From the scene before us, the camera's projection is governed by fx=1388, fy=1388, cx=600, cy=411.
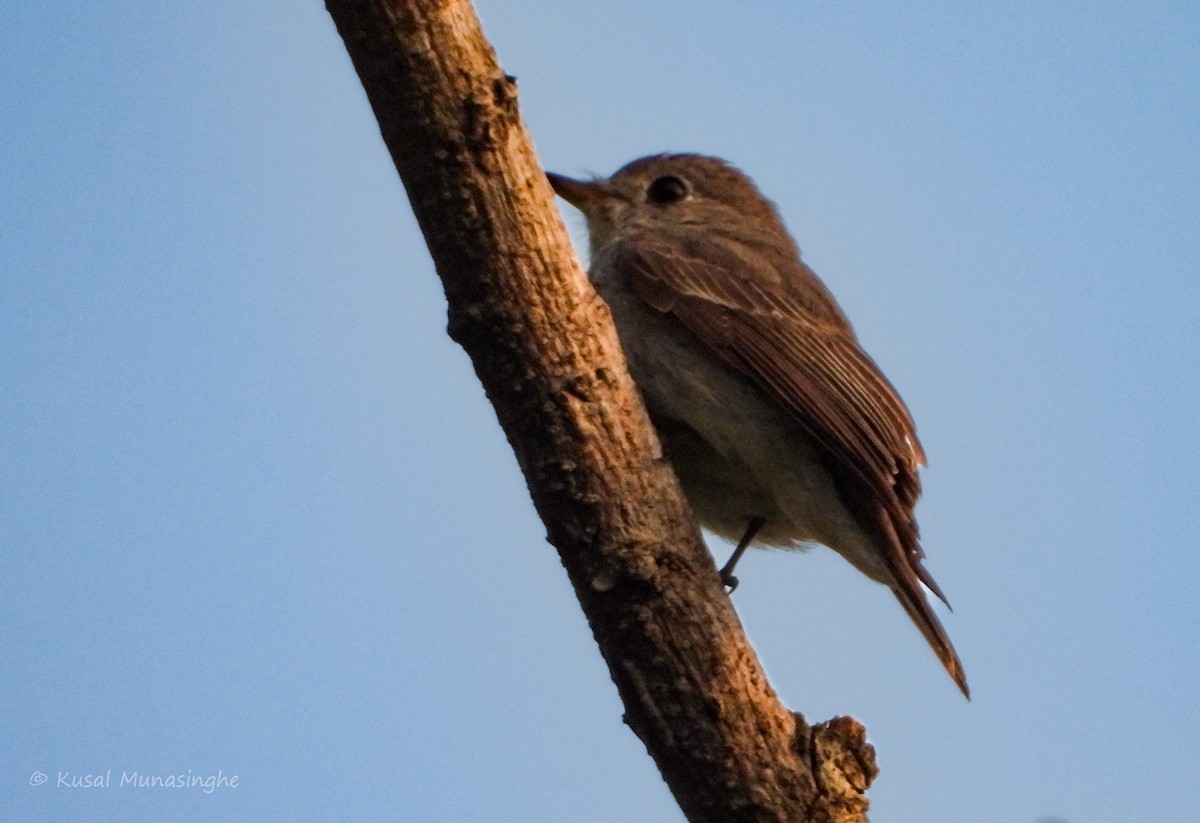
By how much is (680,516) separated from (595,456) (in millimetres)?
357

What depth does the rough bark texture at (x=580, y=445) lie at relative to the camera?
417 cm

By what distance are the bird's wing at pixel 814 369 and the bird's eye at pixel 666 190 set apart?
0.87 meters

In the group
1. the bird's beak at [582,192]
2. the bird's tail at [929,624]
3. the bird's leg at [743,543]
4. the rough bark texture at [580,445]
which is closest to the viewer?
the rough bark texture at [580,445]

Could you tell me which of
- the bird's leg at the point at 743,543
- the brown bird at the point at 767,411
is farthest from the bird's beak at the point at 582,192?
the bird's leg at the point at 743,543

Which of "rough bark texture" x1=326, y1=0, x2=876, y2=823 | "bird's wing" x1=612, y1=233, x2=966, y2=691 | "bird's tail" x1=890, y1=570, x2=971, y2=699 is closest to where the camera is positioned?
"rough bark texture" x1=326, y1=0, x2=876, y2=823

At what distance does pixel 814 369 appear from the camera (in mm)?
5902

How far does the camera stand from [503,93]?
13.9 ft

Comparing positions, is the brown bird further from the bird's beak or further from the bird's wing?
the bird's beak

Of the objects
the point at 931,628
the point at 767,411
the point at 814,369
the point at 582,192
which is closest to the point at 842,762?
the point at 931,628

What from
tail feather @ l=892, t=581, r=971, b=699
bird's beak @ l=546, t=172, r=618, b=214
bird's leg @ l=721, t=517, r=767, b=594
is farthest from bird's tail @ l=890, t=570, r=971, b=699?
bird's beak @ l=546, t=172, r=618, b=214

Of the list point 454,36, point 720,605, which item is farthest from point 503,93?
point 720,605

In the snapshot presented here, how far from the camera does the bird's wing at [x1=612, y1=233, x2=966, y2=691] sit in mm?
5566

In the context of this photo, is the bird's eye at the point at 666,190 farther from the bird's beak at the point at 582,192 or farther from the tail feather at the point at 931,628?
the tail feather at the point at 931,628

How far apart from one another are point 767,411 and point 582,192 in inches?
74.2
